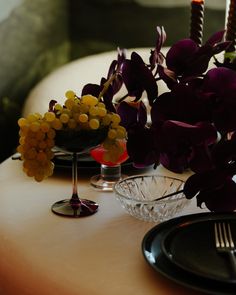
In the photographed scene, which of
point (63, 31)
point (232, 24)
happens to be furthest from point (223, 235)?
point (63, 31)

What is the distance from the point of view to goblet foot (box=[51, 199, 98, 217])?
1118 mm

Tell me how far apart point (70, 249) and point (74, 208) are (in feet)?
0.60

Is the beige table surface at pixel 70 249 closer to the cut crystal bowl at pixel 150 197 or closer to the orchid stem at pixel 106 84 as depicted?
the cut crystal bowl at pixel 150 197

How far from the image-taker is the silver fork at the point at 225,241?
2.85ft

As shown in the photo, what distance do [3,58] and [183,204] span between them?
1.76 metres

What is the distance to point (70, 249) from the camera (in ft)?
3.16

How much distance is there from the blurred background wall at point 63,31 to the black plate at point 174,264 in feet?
6.03

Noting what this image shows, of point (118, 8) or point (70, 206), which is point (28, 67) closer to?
point (118, 8)

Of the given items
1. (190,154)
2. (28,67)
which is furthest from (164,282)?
(28,67)

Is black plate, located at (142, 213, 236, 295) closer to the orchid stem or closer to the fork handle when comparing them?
the fork handle

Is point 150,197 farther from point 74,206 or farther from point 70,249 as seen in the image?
point 70,249

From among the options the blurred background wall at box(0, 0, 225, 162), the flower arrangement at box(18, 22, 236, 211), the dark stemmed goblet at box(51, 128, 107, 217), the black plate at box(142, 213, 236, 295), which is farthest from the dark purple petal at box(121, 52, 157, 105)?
the blurred background wall at box(0, 0, 225, 162)

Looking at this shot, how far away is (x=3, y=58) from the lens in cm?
264

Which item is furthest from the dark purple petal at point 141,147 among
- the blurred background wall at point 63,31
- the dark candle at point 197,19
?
the blurred background wall at point 63,31
